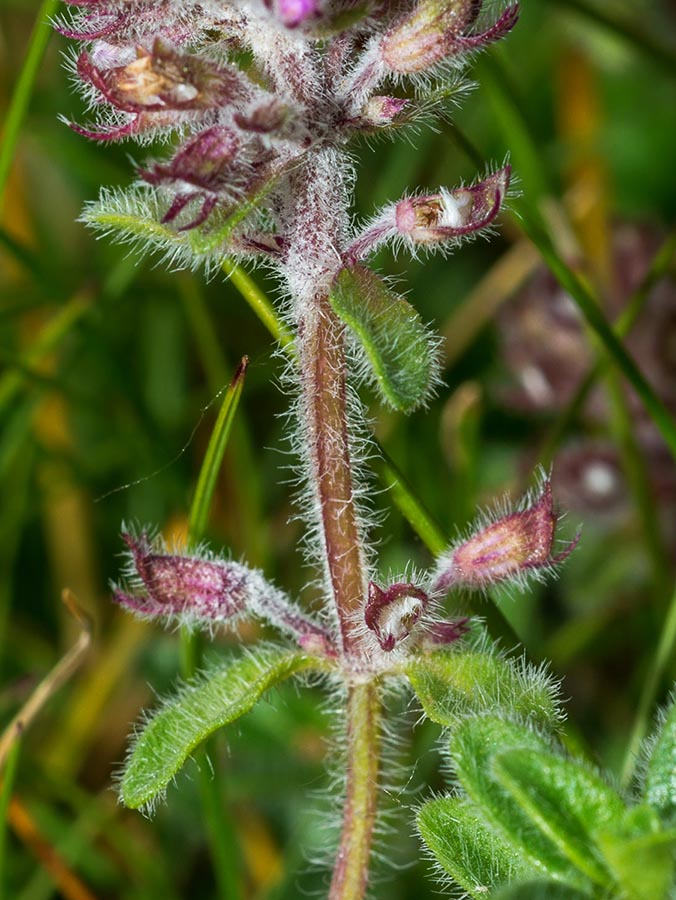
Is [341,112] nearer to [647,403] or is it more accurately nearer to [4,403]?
[647,403]

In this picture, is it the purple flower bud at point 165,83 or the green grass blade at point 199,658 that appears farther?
the green grass blade at point 199,658

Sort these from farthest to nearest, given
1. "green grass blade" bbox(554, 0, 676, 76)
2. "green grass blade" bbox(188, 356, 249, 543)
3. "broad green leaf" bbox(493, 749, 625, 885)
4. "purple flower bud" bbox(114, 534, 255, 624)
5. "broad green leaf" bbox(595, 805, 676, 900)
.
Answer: "green grass blade" bbox(554, 0, 676, 76) → "green grass blade" bbox(188, 356, 249, 543) → "purple flower bud" bbox(114, 534, 255, 624) → "broad green leaf" bbox(493, 749, 625, 885) → "broad green leaf" bbox(595, 805, 676, 900)

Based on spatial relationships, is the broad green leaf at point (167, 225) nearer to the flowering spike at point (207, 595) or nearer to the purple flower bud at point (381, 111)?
the purple flower bud at point (381, 111)

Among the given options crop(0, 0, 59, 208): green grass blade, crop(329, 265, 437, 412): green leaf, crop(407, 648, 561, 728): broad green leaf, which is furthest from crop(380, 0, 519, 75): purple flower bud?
crop(0, 0, 59, 208): green grass blade

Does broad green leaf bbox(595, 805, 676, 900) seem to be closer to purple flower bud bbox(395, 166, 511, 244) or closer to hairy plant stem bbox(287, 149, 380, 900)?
hairy plant stem bbox(287, 149, 380, 900)

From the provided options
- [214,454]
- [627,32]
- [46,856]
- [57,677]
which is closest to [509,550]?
[214,454]

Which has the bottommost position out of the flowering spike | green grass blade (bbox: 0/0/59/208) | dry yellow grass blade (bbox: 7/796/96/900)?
dry yellow grass blade (bbox: 7/796/96/900)

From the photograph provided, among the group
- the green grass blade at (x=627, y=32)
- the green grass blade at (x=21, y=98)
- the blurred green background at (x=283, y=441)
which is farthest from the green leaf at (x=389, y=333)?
the green grass blade at (x=627, y=32)
